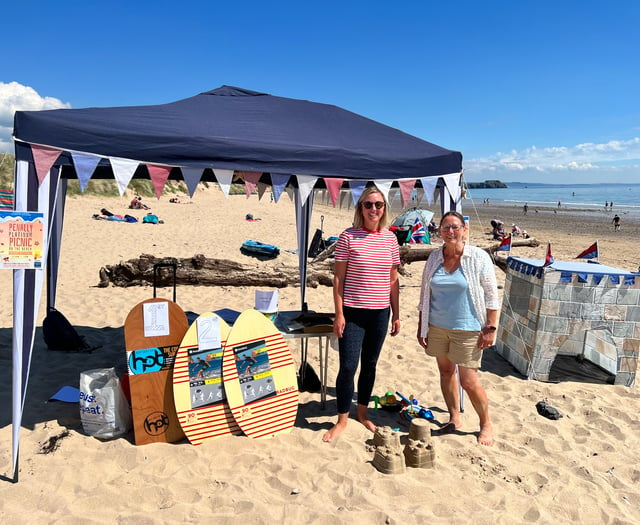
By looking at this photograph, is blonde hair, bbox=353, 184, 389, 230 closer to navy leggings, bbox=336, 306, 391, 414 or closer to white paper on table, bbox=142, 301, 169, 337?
navy leggings, bbox=336, 306, 391, 414

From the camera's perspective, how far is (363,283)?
3.06 meters

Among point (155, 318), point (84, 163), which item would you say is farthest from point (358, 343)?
point (84, 163)

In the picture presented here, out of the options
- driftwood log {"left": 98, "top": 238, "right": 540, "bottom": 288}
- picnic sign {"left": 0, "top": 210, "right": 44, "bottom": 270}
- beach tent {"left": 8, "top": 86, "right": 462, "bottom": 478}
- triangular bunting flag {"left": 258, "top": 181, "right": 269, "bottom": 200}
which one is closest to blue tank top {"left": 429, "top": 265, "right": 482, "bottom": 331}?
beach tent {"left": 8, "top": 86, "right": 462, "bottom": 478}

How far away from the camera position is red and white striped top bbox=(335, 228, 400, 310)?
3047 mm

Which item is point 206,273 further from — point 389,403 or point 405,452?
point 405,452

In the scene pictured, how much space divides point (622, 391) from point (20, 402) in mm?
4952

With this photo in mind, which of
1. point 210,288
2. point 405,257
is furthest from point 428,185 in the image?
point 405,257

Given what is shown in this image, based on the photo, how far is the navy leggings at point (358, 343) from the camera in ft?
10.2

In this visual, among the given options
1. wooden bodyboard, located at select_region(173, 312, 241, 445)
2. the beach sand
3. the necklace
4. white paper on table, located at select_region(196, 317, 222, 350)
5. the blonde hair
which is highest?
the blonde hair

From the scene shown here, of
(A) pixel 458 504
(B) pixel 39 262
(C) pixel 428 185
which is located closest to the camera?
(A) pixel 458 504

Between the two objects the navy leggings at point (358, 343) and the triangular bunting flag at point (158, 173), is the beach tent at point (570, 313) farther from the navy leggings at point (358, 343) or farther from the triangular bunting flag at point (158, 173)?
the triangular bunting flag at point (158, 173)

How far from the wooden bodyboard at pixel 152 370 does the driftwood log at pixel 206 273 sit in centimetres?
384

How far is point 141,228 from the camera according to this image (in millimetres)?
14805

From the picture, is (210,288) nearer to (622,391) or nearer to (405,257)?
(405,257)
